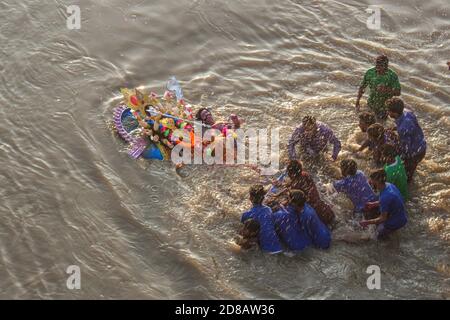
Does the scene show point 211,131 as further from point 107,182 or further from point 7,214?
point 7,214

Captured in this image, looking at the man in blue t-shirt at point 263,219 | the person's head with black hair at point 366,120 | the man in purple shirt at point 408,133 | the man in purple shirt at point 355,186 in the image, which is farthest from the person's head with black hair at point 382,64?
the man in blue t-shirt at point 263,219

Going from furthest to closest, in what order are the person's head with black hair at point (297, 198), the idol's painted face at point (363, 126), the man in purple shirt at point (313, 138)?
the idol's painted face at point (363, 126) → the man in purple shirt at point (313, 138) → the person's head with black hair at point (297, 198)

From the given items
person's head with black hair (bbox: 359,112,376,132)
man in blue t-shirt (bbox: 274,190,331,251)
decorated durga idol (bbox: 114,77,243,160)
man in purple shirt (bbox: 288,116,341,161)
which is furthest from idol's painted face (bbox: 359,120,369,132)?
man in blue t-shirt (bbox: 274,190,331,251)

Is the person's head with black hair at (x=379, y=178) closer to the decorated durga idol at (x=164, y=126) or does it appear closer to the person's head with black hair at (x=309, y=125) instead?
the person's head with black hair at (x=309, y=125)

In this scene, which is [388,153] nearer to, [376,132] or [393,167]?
[393,167]

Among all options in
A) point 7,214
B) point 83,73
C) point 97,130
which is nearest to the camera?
point 7,214

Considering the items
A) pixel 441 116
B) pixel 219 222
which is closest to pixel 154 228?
pixel 219 222

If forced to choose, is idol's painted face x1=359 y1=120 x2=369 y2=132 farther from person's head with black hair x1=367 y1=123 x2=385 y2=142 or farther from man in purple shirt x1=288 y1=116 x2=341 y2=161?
person's head with black hair x1=367 y1=123 x2=385 y2=142
